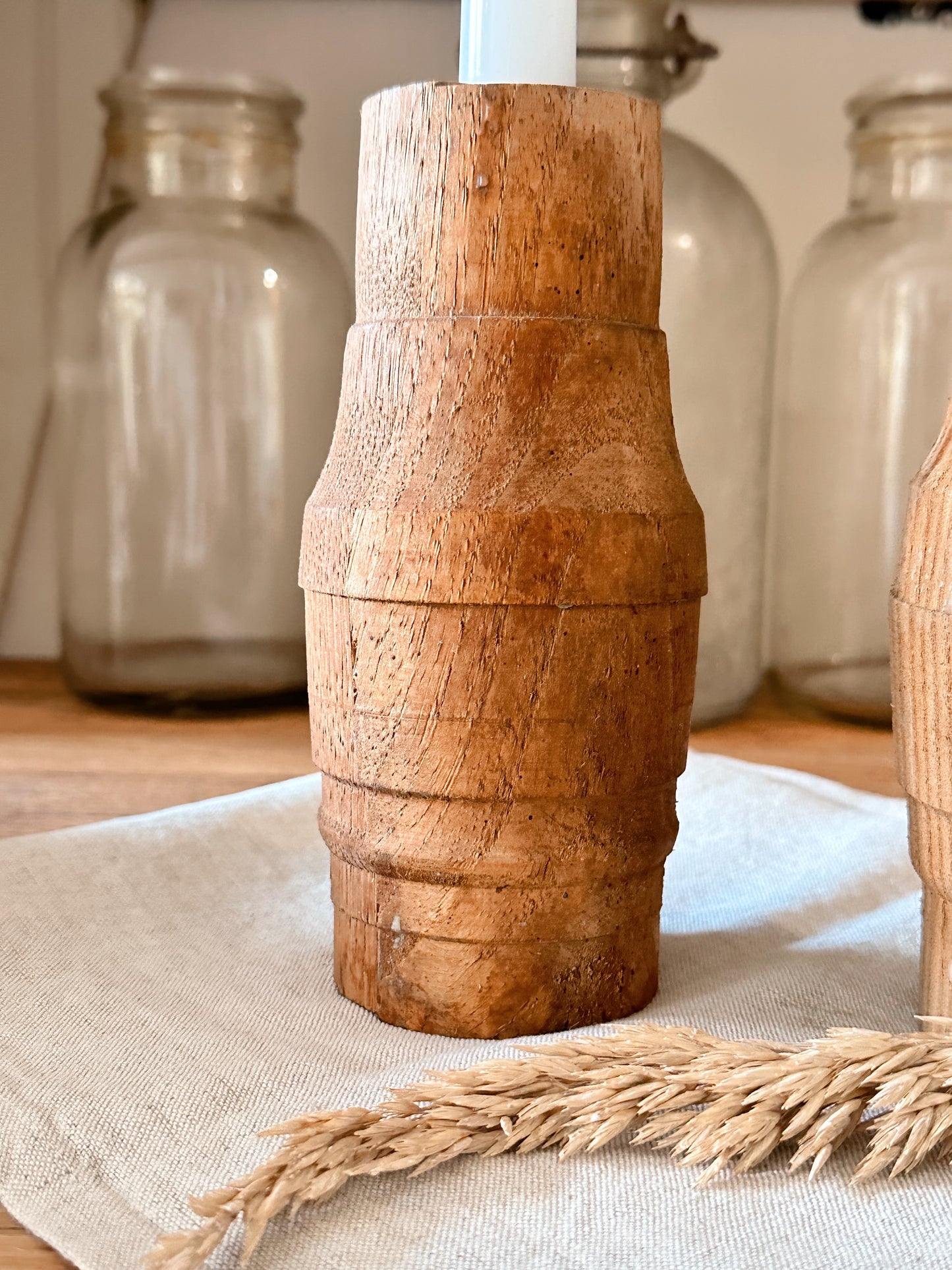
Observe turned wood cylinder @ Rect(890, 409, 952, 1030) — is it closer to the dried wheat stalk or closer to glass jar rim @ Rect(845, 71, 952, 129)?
the dried wheat stalk

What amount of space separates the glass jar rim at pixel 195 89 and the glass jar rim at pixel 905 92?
1.06 feet

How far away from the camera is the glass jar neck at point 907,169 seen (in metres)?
0.79

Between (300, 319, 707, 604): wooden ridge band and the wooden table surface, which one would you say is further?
the wooden table surface

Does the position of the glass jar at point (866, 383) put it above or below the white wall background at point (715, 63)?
below

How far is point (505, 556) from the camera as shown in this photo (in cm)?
35

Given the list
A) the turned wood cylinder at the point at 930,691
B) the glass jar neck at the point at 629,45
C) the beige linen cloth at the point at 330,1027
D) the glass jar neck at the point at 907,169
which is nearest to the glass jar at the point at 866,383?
the glass jar neck at the point at 907,169

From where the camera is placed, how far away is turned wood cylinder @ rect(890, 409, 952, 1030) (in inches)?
13.2

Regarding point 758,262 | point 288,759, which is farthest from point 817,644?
point 288,759

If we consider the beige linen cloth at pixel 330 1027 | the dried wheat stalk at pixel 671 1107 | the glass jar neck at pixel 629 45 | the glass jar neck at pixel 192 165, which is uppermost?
the glass jar neck at pixel 629 45

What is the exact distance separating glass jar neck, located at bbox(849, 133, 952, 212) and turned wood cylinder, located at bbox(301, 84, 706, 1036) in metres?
0.47

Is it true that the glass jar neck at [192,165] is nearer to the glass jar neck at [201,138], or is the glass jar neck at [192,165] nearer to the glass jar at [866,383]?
the glass jar neck at [201,138]

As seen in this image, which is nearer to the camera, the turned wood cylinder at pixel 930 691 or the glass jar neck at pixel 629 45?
the turned wood cylinder at pixel 930 691

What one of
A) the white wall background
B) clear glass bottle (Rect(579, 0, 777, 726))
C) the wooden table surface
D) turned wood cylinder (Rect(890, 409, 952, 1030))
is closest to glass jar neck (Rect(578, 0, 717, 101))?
clear glass bottle (Rect(579, 0, 777, 726))

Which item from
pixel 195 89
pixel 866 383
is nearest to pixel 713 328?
pixel 866 383
